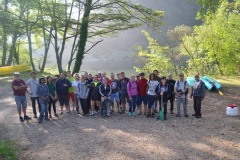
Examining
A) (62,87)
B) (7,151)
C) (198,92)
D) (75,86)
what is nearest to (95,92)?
(75,86)

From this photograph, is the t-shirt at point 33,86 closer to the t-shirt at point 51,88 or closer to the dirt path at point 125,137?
the t-shirt at point 51,88

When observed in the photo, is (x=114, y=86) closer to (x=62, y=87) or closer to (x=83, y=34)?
(x=62, y=87)

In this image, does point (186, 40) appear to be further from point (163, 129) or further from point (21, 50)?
point (21, 50)

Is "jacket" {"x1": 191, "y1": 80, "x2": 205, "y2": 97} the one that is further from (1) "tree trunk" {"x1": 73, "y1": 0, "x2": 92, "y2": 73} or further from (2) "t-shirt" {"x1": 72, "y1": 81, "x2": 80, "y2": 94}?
(1) "tree trunk" {"x1": 73, "y1": 0, "x2": 92, "y2": 73}

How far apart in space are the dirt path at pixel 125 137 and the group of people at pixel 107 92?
1.80ft

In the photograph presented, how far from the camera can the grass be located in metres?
6.34

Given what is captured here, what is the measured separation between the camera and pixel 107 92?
10.5 meters

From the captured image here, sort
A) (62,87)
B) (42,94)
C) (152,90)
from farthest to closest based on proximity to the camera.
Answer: (62,87) < (152,90) < (42,94)

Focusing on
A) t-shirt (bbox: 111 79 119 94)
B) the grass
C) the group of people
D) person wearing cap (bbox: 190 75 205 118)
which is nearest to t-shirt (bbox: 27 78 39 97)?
the group of people

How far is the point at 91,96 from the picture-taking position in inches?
420

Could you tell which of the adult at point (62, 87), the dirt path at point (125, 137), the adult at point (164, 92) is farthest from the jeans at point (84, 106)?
the adult at point (164, 92)

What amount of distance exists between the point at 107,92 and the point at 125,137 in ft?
9.99

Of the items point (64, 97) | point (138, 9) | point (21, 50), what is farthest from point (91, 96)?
point (21, 50)

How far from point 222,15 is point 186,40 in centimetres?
480
